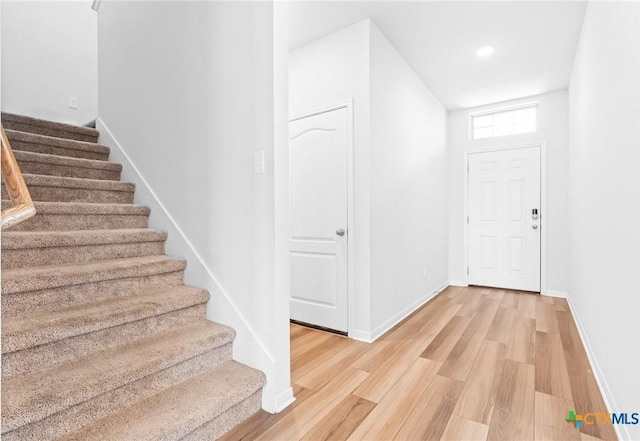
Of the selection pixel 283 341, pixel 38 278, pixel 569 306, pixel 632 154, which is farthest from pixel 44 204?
pixel 569 306

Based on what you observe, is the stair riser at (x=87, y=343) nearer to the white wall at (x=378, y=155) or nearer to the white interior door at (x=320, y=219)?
the white interior door at (x=320, y=219)

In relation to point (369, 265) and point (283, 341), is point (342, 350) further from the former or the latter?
point (283, 341)

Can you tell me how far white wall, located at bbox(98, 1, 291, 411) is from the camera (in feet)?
5.77

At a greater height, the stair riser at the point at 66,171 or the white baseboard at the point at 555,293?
the stair riser at the point at 66,171

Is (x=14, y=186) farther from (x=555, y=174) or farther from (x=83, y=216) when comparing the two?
(x=555, y=174)

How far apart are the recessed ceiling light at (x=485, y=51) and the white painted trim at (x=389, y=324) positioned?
2606 mm

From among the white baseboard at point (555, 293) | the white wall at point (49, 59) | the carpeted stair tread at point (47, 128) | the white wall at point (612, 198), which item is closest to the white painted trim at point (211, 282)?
the carpeted stair tread at point (47, 128)

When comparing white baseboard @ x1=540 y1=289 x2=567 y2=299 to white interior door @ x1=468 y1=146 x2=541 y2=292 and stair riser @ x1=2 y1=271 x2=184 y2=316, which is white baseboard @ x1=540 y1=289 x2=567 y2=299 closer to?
white interior door @ x1=468 y1=146 x2=541 y2=292

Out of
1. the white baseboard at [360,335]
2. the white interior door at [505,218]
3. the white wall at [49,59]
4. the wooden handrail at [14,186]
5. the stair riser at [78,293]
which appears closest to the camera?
the wooden handrail at [14,186]

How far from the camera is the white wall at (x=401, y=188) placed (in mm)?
2816

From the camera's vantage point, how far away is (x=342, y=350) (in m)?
2.49

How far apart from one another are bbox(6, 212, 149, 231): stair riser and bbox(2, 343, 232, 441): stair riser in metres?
1.23

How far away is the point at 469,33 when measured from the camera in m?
2.90

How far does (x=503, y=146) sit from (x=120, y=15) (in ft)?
15.1
